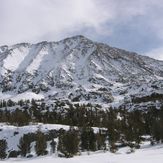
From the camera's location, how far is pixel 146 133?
650 feet

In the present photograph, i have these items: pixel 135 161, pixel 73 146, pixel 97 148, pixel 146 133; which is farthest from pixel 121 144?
pixel 135 161

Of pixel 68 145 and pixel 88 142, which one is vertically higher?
pixel 88 142

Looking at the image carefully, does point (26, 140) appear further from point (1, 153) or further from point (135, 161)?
point (135, 161)

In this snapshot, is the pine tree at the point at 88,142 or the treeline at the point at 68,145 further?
the pine tree at the point at 88,142

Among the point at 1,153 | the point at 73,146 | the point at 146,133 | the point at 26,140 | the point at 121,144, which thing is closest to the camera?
the point at 73,146

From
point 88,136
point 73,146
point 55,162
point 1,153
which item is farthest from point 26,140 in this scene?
point 55,162

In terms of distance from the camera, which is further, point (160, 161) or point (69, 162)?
point (69, 162)

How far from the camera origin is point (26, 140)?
594 feet

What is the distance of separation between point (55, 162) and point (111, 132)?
10052cm

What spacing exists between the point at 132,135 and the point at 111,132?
9.02 meters

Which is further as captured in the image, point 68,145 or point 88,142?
point 88,142

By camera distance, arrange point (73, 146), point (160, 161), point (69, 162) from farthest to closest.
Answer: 1. point (73, 146)
2. point (69, 162)
3. point (160, 161)

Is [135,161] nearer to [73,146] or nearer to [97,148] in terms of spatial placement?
[73,146]

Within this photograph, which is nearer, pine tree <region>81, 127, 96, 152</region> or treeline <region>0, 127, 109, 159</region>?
treeline <region>0, 127, 109, 159</region>
